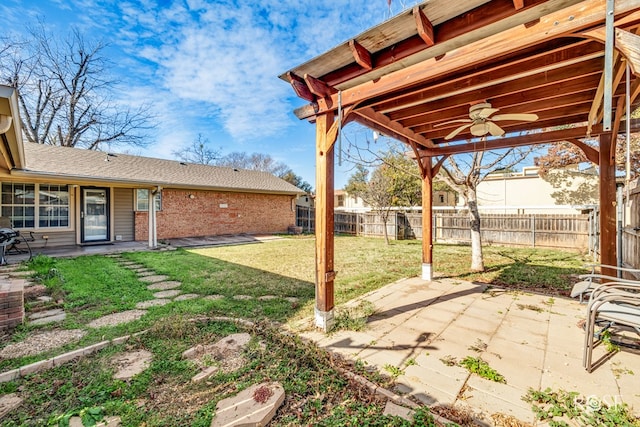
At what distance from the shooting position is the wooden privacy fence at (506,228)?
9422mm

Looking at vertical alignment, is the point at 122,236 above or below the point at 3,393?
above

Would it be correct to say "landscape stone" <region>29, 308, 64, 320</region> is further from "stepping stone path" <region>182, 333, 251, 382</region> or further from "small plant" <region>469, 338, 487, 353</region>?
"small plant" <region>469, 338, 487, 353</region>

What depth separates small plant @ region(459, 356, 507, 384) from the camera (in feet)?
7.65

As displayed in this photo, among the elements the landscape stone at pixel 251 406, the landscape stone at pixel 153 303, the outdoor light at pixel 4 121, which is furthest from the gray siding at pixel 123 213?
the landscape stone at pixel 251 406

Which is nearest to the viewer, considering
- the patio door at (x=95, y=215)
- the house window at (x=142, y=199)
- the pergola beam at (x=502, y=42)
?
the pergola beam at (x=502, y=42)

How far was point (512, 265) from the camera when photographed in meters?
7.07

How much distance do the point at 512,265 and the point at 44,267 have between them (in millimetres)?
10951

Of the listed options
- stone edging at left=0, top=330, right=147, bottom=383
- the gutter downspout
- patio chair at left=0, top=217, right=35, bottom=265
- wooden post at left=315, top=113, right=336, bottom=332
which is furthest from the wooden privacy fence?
patio chair at left=0, top=217, right=35, bottom=265

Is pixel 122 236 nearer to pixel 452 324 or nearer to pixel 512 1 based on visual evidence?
pixel 452 324

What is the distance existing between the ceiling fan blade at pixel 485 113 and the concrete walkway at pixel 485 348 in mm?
2600

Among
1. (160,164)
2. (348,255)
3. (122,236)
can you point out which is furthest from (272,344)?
(160,164)

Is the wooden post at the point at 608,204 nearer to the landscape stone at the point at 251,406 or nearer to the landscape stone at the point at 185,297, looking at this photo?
the landscape stone at the point at 251,406

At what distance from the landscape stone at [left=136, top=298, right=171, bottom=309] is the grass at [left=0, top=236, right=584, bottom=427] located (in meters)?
0.15

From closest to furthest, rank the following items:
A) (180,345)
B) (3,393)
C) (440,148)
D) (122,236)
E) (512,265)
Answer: (3,393) < (180,345) < (440,148) < (512,265) < (122,236)
